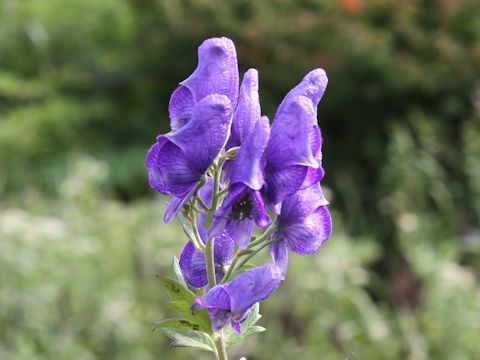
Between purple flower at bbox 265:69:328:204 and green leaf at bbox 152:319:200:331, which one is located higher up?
purple flower at bbox 265:69:328:204

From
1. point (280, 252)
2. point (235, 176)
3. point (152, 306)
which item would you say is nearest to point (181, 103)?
point (235, 176)

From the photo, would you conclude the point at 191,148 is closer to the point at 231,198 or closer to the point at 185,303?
the point at 231,198

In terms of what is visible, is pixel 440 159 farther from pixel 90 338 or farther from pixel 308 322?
pixel 90 338

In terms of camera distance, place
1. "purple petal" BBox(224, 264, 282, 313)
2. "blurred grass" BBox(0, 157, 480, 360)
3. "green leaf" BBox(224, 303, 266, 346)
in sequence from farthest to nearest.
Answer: "blurred grass" BBox(0, 157, 480, 360), "green leaf" BBox(224, 303, 266, 346), "purple petal" BBox(224, 264, 282, 313)

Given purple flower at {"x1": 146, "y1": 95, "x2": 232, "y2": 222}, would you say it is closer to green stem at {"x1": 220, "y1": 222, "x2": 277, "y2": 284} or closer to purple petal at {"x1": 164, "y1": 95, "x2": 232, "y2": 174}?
purple petal at {"x1": 164, "y1": 95, "x2": 232, "y2": 174}

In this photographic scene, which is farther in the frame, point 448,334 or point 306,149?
point 448,334

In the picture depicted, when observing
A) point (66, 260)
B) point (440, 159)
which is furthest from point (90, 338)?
point (440, 159)

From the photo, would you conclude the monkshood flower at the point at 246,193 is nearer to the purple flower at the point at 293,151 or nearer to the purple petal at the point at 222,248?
the purple flower at the point at 293,151

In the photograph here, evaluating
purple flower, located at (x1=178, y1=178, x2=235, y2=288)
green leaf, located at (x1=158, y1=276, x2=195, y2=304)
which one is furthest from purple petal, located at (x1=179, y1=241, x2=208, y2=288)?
green leaf, located at (x1=158, y1=276, x2=195, y2=304)
